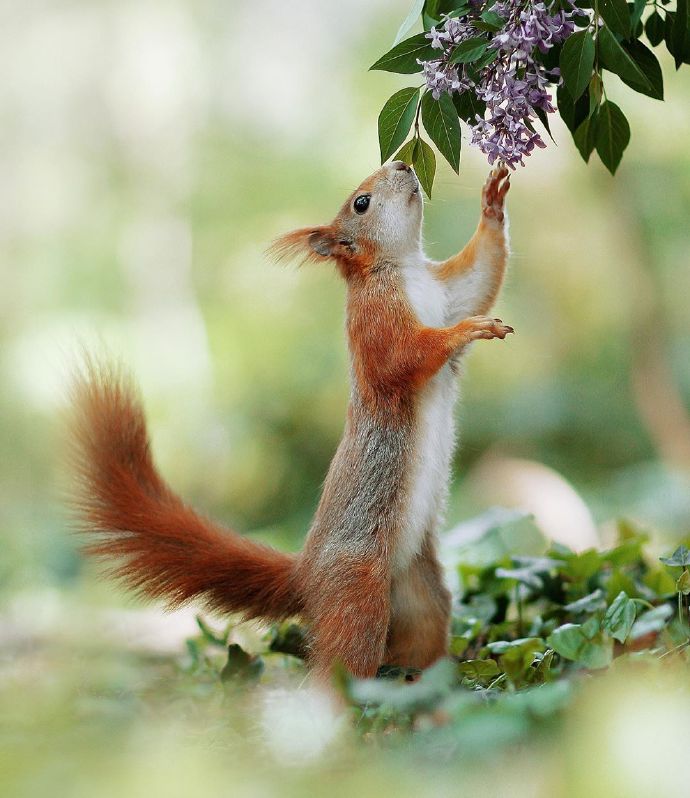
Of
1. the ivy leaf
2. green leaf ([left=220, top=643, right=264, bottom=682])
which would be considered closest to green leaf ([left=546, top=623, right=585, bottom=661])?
the ivy leaf

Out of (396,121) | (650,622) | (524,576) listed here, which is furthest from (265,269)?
(650,622)

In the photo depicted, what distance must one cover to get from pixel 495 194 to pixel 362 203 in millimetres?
296

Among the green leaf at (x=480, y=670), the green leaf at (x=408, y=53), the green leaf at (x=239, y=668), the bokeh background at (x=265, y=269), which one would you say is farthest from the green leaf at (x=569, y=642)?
the bokeh background at (x=265, y=269)

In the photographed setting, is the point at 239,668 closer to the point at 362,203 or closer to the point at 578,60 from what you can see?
the point at 362,203

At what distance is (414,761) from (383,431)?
89 centimetres

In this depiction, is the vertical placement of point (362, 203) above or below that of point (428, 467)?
above

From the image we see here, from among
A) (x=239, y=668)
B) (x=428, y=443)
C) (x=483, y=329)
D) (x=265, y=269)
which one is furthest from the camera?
(x=265, y=269)

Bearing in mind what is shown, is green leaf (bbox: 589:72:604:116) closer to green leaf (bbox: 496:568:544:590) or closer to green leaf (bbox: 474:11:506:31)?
green leaf (bbox: 474:11:506:31)

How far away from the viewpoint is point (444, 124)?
166 centimetres

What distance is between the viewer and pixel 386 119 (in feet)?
5.51

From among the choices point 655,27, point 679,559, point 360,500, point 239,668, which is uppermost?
point 655,27

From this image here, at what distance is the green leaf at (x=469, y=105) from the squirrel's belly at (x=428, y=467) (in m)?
0.57

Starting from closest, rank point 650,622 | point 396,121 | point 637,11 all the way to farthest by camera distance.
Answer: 1. point 637,11
2. point 396,121
3. point 650,622

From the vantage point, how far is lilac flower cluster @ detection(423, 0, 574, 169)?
1.51m
